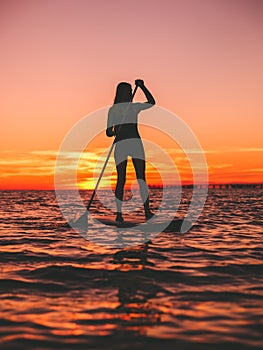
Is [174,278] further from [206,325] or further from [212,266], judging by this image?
[206,325]

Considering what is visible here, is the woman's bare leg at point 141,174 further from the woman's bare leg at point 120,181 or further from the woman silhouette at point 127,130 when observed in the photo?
Answer: the woman's bare leg at point 120,181

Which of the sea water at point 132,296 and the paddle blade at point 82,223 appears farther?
the paddle blade at point 82,223

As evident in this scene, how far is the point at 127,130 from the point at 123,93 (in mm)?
839

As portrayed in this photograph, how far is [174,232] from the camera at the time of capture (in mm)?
8250

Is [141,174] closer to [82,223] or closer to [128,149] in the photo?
[128,149]

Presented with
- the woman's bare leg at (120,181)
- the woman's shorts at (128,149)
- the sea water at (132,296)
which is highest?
the woman's shorts at (128,149)

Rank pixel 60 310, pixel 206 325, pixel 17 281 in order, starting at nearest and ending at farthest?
1. pixel 206 325
2. pixel 60 310
3. pixel 17 281

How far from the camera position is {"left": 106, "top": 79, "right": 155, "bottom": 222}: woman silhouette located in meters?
8.09

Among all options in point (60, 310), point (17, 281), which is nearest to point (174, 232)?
point (17, 281)

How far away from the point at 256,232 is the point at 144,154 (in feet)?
10.3

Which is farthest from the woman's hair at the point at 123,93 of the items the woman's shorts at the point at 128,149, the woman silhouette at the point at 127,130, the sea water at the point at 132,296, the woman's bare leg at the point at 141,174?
the sea water at the point at 132,296

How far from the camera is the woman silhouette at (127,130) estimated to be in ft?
26.5

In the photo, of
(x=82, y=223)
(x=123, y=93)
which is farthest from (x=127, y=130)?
(x=82, y=223)

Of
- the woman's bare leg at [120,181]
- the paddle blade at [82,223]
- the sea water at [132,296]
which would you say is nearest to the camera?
the sea water at [132,296]
